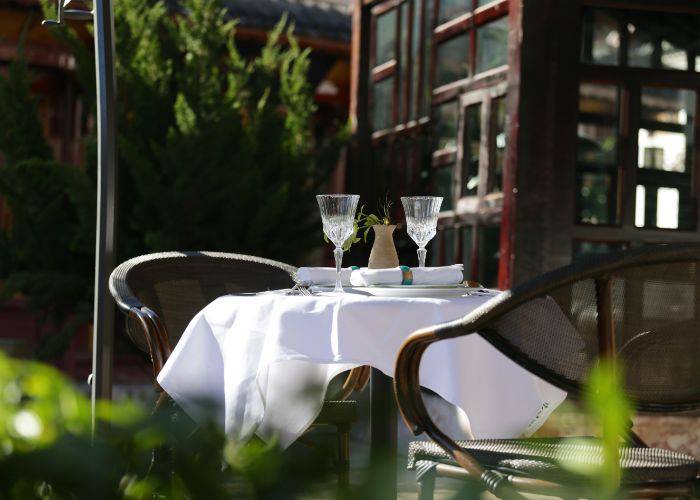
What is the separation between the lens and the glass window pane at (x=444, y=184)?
5930 mm

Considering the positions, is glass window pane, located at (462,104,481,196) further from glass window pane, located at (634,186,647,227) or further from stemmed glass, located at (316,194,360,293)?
stemmed glass, located at (316,194,360,293)

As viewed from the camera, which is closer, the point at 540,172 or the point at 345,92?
the point at 540,172

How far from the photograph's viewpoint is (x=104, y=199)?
3.09 meters

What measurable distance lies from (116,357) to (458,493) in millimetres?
6451

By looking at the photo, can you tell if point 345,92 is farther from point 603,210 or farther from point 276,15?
point 603,210

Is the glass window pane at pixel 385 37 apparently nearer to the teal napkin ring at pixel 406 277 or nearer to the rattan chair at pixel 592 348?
the teal napkin ring at pixel 406 277

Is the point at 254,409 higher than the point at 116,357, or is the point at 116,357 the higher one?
the point at 254,409

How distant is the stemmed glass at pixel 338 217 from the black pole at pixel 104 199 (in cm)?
60

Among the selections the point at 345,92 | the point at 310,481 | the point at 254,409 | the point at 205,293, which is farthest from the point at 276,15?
the point at 310,481

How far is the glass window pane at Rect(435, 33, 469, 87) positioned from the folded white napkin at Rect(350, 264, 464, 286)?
3.20 metres

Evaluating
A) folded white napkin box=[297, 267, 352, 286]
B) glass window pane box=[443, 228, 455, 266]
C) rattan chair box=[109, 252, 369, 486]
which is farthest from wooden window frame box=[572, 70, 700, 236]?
folded white napkin box=[297, 267, 352, 286]

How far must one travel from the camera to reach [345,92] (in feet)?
29.0

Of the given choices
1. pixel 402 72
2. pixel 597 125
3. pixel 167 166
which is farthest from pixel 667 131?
pixel 167 166

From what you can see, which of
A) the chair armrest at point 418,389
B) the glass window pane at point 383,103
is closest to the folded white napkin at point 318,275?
the chair armrest at point 418,389
